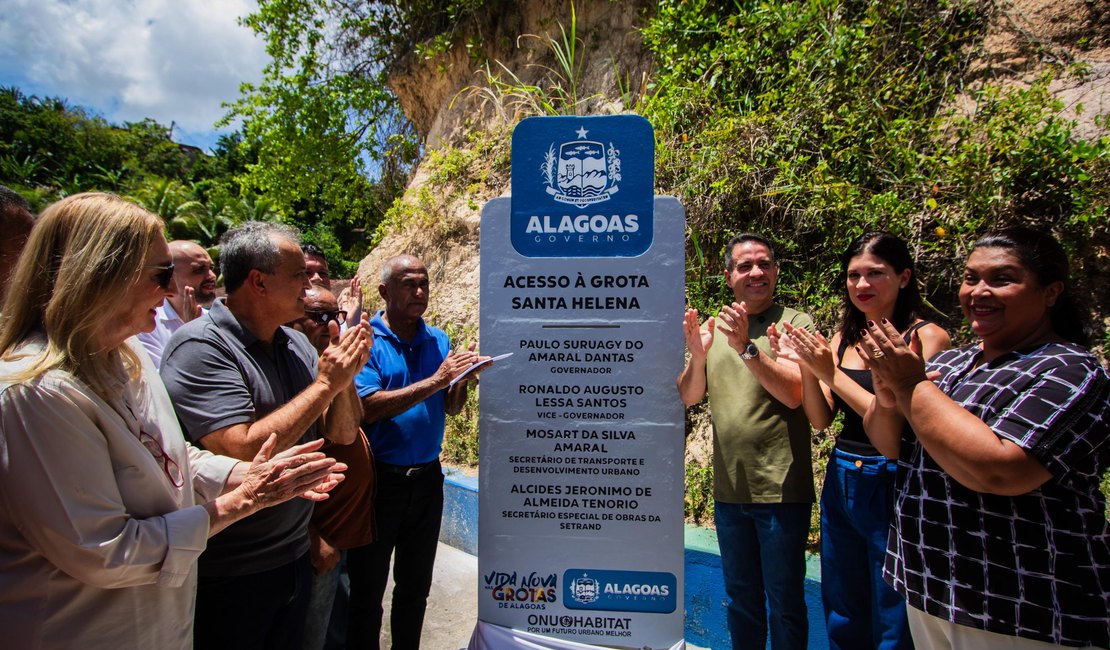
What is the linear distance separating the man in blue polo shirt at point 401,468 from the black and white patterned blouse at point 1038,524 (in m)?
1.90

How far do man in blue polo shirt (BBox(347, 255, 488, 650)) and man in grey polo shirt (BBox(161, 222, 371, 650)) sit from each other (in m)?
0.51

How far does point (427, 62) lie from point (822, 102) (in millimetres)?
5978

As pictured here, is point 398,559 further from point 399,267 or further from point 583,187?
point 583,187

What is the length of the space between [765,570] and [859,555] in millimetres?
377

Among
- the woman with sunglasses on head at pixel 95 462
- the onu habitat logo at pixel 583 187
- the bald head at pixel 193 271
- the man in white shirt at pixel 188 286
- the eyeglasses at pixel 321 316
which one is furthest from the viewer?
the bald head at pixel 193 271

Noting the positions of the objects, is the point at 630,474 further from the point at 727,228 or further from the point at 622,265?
the point at 727,228

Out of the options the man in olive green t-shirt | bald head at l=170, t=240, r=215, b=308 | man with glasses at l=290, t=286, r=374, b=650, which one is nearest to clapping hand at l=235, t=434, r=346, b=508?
man with glasses at l=290, t=286, r=374, b=650

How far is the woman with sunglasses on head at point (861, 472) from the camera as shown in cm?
246

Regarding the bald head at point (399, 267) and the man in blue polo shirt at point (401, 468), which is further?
the bald head at point (399, 267)

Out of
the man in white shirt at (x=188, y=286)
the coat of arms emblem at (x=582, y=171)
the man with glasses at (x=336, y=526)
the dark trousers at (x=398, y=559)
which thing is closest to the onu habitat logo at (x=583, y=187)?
the coat of arms emblem at (x=582, y=171)

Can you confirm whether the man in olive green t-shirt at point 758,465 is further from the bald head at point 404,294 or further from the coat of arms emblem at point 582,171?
the bald head at point 404,294

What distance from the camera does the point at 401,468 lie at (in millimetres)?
2959

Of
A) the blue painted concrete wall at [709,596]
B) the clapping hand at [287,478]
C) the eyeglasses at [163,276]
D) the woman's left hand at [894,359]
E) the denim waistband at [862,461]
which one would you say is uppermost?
the eyeglasses at [163,276]

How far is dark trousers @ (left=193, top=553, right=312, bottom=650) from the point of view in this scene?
6.86 feet
